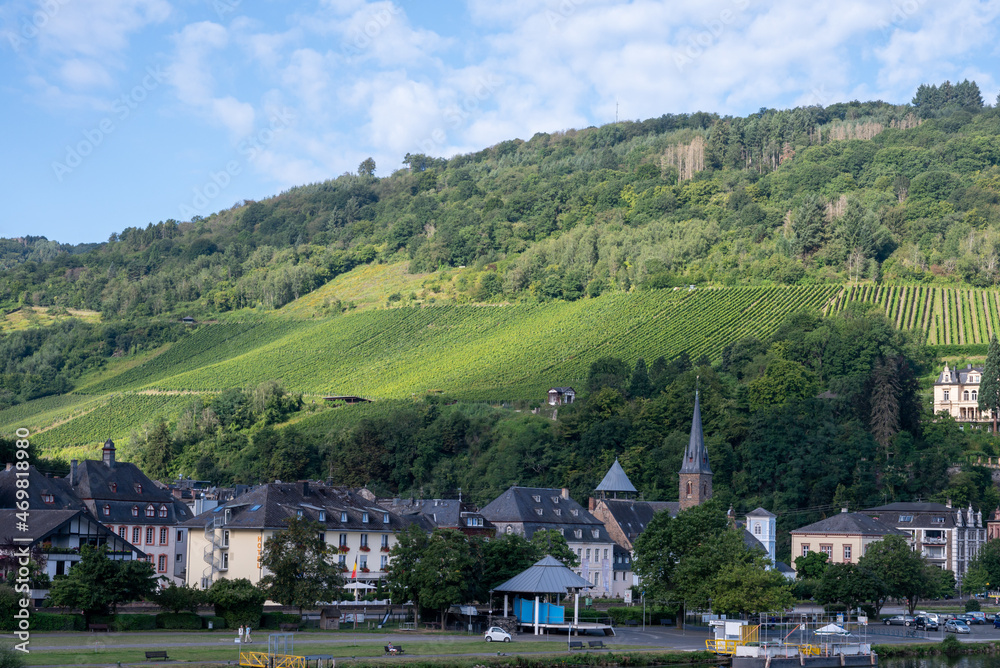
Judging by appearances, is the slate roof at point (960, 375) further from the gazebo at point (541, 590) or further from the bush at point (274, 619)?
the bush at point (274, 619)

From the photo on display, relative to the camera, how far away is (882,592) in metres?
75.8

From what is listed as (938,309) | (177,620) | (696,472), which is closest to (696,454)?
(696,472)

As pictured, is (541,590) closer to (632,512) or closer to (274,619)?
(274,619)

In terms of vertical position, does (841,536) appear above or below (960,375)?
Result: below

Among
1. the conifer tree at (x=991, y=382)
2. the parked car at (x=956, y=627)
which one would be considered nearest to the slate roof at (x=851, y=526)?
the parked car at (x=956, y=627)

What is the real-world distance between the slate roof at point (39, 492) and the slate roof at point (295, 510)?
7502 mm

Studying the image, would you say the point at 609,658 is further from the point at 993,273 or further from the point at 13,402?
the point at 13,402

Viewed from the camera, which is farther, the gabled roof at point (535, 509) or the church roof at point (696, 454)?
the church roof at point (696, 454)

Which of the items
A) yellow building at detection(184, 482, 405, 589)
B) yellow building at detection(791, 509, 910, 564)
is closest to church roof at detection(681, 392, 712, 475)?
yellow building at detection(791, 509, 910, 564)

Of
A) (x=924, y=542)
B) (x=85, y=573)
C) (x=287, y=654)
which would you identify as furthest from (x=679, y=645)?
(x=924, y=542)

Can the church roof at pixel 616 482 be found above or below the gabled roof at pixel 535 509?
above

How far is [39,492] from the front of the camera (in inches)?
2803

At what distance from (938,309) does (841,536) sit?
6050 cm

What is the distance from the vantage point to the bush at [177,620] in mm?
54906
